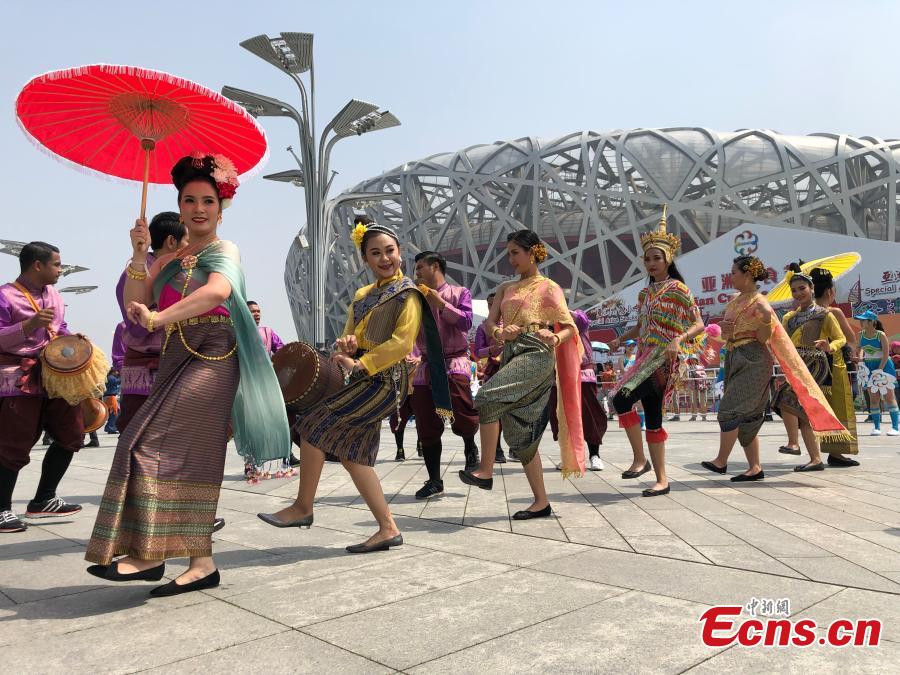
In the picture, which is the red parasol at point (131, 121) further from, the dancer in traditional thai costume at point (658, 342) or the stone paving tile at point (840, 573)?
the stone paving tile at point (840, 573)

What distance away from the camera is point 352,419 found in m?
3.57

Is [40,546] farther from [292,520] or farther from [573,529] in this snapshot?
[573,529]

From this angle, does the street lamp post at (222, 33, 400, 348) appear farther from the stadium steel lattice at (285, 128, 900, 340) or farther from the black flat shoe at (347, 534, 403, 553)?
the stadium steel lattice at (285, 128, 900, 340)

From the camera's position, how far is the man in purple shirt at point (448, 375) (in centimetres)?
541

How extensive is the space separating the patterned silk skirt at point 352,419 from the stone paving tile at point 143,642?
1.12m

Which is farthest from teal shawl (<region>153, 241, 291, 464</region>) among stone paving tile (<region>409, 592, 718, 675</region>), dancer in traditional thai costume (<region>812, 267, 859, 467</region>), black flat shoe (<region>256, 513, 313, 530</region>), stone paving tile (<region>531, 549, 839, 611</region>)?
dancer in traditional thai costume (<region>812, 267, 859, 467</region>)

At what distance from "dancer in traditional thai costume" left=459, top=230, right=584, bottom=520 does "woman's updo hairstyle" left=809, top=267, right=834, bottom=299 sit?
347 cm

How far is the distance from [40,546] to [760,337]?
5124 millimetres

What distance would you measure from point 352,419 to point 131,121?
1.89 meters

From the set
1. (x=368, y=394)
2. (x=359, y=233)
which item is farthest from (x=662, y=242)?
(x=368, y=394)

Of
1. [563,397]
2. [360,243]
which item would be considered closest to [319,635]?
[360,243]

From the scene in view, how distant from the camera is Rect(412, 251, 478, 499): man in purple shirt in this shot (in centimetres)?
541

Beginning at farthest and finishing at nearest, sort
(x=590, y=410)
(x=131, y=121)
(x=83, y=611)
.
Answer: (x=590, y=410)
(x=131, y=121)
(x=83, y=611)

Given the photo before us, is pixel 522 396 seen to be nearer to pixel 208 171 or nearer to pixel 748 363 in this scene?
pixel 208 171
